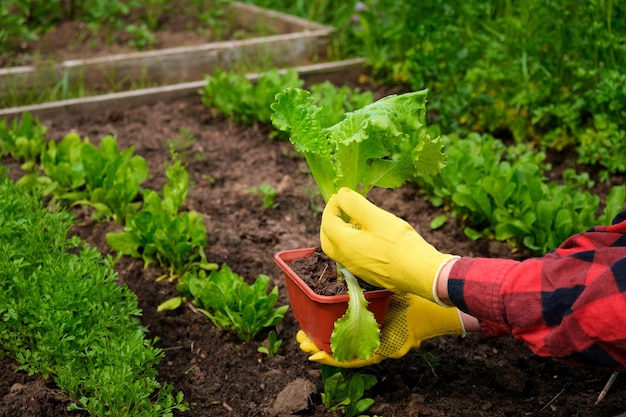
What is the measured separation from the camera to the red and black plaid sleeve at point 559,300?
5.56 ft

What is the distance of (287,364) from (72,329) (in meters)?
0.71

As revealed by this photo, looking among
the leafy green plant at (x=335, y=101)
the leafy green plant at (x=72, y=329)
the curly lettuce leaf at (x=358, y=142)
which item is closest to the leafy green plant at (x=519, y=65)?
the leafy green plant at (x=335, y=101)

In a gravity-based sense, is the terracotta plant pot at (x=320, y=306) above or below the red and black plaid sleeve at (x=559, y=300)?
below

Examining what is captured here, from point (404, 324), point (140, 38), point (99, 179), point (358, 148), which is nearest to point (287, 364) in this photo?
point (404, 324)

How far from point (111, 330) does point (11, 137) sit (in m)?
1.80

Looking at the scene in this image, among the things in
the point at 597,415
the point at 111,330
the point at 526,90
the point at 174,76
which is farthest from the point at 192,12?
the point at 597,415

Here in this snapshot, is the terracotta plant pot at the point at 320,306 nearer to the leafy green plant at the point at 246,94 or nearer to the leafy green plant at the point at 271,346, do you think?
the leafy green plant at the point at 271,346

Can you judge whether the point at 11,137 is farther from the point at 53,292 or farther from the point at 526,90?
the point at 526,90

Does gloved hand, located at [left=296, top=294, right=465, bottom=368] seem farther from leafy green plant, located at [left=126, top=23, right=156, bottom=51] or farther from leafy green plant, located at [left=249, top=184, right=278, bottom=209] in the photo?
leafy green plant, located at [left=126, top=23, right=156, bottom=51]

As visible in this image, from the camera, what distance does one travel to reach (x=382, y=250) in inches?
77.0

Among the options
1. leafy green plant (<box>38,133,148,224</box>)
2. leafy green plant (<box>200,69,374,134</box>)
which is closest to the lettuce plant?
leafy green plant (<box>38,133,148,224</box>)

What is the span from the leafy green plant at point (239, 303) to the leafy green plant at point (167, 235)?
0.23m

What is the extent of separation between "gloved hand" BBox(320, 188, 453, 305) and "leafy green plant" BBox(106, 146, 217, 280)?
959mm

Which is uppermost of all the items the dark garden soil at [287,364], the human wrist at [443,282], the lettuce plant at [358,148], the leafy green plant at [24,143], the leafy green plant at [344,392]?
the lettuce plant at [358,148]
